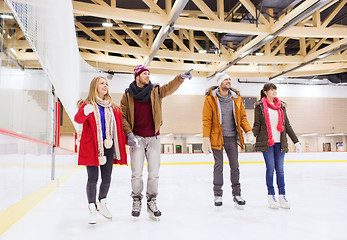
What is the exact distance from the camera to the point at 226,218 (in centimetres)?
265

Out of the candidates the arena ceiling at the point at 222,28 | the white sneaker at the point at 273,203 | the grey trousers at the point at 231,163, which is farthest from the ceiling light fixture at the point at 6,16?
the white sneaker at the point at 273,203

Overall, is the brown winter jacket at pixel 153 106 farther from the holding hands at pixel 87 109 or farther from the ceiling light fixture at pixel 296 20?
the ceiling light fixture at pixel 296 20

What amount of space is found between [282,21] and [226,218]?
7.11 meters

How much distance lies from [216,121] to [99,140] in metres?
1.21

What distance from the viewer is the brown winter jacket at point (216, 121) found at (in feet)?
10.3

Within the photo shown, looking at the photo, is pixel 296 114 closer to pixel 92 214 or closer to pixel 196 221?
pixel 196 221

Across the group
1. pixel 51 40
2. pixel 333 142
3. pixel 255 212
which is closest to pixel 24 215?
pixel 255 212

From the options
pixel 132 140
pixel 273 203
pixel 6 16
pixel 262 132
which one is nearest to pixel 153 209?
pixel 132 140

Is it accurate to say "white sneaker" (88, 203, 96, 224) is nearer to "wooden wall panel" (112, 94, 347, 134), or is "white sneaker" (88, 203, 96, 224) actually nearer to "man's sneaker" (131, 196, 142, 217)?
"man's sneaker" (131, 196, 142, 217)

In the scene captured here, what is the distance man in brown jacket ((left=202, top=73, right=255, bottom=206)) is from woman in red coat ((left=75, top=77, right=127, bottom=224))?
91 centimetres

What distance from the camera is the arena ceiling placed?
7.84 m

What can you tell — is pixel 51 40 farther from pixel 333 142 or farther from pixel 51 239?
pixel 333 142

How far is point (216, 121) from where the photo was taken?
3186 millimetres

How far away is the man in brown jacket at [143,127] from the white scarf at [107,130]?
0.11 metres
